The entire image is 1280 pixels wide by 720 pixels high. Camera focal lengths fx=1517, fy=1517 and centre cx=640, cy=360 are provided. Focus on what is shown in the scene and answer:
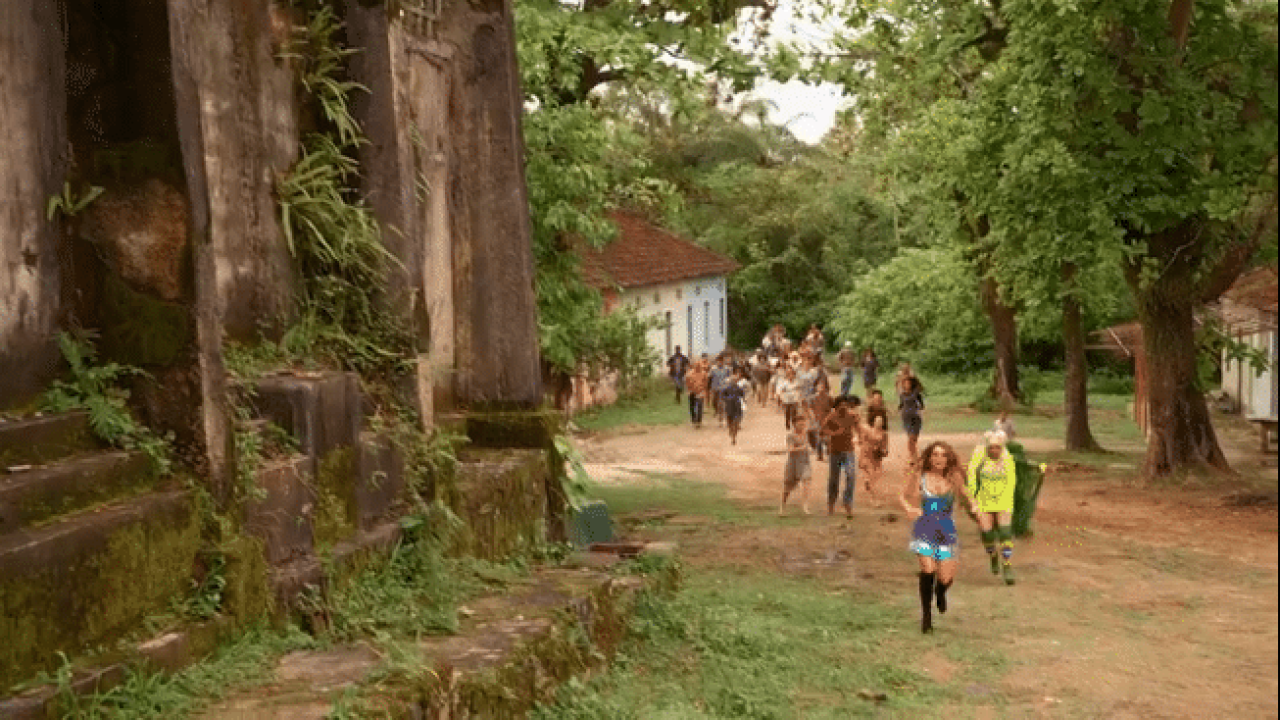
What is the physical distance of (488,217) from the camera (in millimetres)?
11930

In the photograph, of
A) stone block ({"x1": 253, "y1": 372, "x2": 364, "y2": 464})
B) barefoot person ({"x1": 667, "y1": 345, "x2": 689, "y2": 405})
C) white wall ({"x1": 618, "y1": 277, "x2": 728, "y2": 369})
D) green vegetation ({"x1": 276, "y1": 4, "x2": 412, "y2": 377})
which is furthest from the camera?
white wall ({"x1": 618, "y1": 277, "x2": 728, "y2": 369})

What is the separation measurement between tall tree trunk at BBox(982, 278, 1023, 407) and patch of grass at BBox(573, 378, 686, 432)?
24.0ft

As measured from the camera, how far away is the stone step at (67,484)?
19.3ft

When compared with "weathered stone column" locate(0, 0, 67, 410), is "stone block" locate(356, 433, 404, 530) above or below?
below

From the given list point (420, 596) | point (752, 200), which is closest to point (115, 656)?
point (420, 596)

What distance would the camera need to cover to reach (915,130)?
25.1 metres

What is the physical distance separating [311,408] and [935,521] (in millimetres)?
5620

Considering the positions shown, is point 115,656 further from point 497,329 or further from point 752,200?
point 752,200

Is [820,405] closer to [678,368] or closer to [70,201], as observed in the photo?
[70,201]

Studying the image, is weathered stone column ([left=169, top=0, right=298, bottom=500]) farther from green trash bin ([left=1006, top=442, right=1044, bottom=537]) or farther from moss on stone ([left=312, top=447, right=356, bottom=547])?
green trash bin ([left=1006, top=442, right=1044, bottom=537])

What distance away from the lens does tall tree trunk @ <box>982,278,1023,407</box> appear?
120 ft

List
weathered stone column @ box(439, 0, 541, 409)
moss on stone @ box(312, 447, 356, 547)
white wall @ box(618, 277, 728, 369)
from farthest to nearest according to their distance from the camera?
white wall @ box(618, 277, 728, 369) → weathered stone column @ box(439, 0, 541, 409) → moss on stone @ box(312, 447, 356, 547)

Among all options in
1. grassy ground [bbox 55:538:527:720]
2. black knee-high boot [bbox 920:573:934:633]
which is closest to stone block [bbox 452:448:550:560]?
grassy ground [bbox 55:538:527:720]

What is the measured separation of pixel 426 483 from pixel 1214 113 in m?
13.8
